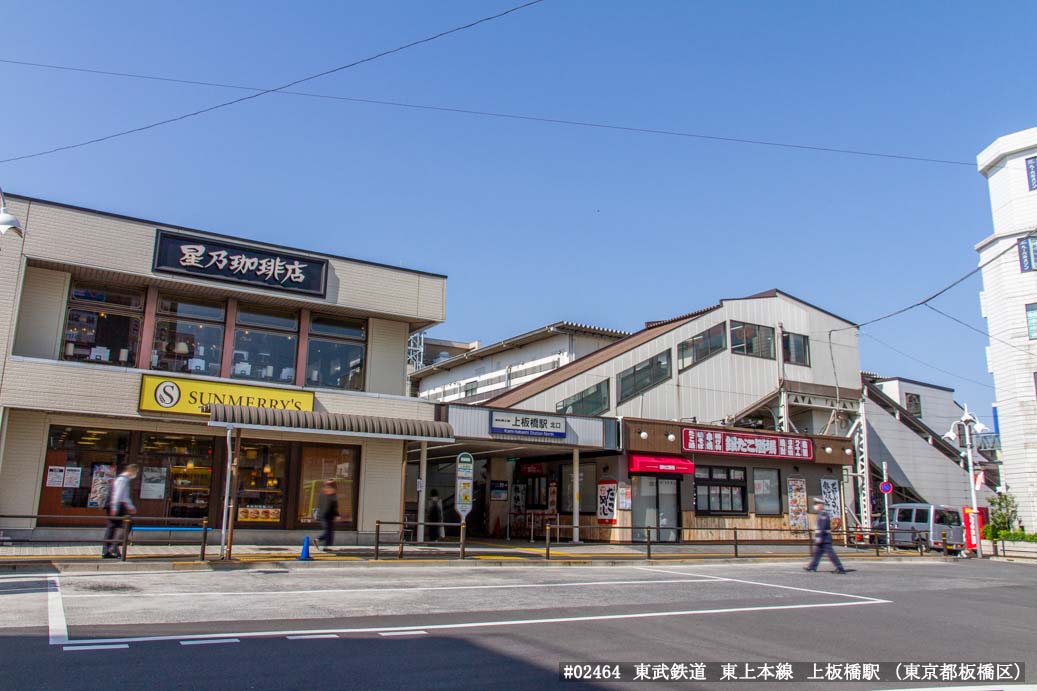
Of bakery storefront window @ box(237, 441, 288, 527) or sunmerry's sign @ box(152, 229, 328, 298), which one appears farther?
bakery storefront window @ box(237, 441, 288, 527)

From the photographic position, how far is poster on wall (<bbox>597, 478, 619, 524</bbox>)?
27.5 m

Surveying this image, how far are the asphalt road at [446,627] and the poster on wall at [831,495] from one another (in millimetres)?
17226

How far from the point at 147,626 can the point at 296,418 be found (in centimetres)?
1078

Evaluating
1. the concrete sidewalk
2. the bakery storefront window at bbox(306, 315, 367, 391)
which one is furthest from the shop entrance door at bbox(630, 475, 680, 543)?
the bakery storefront window at bbox(306, 315, 367, 391)

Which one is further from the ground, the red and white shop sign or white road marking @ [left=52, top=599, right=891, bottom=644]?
the red and white shop sign

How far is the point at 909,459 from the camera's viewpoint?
41594 millimetres

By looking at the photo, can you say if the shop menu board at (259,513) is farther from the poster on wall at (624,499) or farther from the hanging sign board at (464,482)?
the poster on wall at (624,499)

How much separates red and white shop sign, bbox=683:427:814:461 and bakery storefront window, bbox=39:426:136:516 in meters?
18.9

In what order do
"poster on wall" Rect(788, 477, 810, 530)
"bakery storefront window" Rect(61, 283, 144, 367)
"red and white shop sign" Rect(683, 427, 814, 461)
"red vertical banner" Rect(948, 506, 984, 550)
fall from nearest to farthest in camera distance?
"bakery storefront window" Rect(61, 283, 144, 367) < "red and white shop sign" Rect(683, 427, 814, 461) < "red vertical banner" Rect(948, 506, 984, 550) < "poster on wall" Rect(788, 477, 810, 530)

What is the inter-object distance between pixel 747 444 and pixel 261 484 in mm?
18611

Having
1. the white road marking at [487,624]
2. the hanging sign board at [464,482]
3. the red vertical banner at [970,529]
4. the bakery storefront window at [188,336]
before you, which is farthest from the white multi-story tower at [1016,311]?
the bakery storefront window at [188,336]

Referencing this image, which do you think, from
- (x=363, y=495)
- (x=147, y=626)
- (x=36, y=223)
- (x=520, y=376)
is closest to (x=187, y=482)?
(x=363, y=495)

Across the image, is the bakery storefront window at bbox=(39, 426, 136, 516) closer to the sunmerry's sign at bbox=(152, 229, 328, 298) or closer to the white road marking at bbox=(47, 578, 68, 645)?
the sunmerry's sign at bbox=(152, 229, 328, 298)

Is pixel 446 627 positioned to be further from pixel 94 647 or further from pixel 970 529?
pixel 970 529
